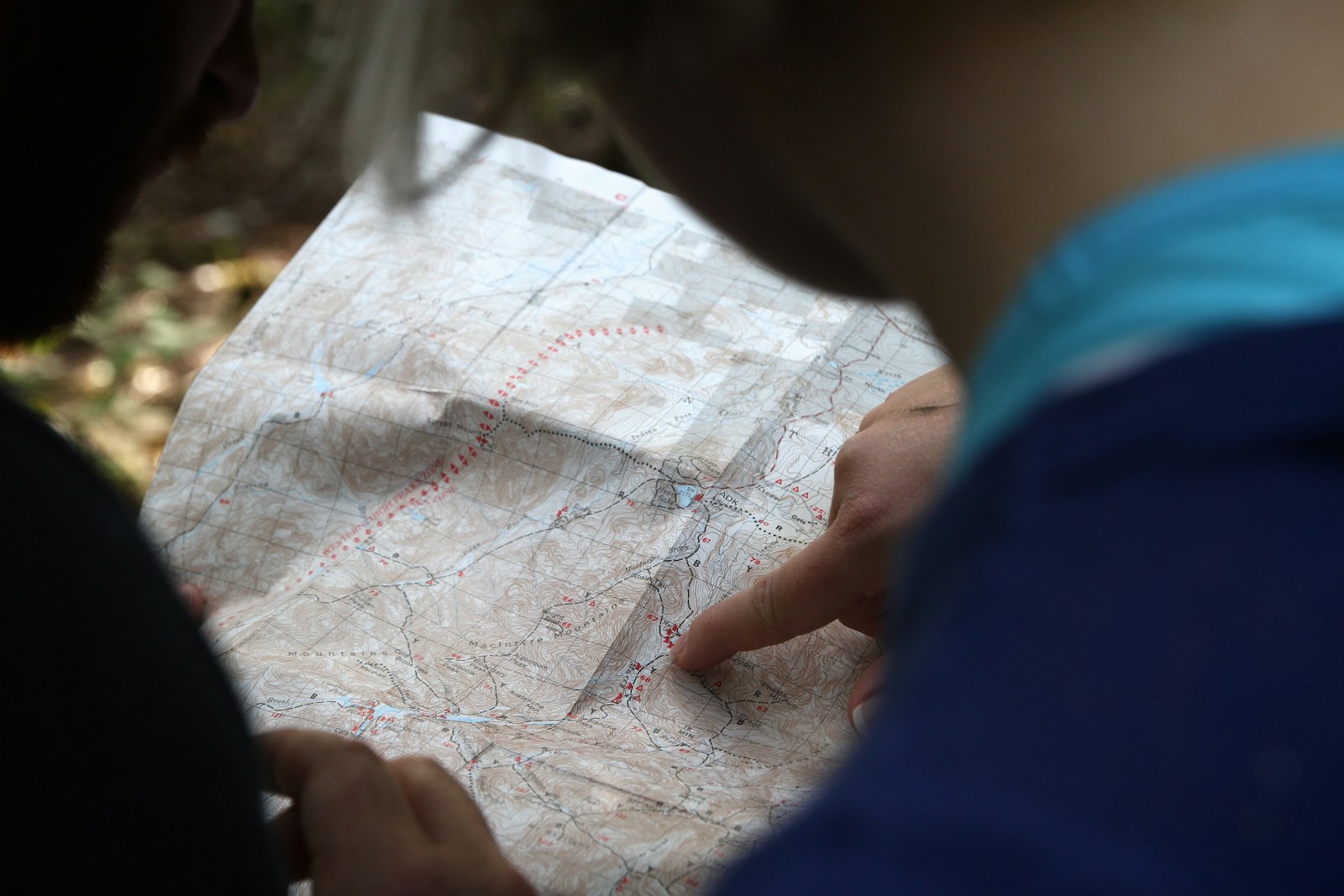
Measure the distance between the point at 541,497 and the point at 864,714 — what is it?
314mm

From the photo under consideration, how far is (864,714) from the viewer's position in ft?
2.36

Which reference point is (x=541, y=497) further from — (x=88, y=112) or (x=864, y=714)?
(x=88, y=112)

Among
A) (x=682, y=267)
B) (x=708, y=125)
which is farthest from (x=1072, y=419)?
(x=682, y=267)

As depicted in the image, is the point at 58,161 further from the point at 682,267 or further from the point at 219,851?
the point at 682,267

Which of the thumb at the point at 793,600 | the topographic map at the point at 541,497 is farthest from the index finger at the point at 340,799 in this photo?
the thumb at the point at 793,600

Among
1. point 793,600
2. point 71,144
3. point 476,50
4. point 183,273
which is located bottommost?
point 183,273

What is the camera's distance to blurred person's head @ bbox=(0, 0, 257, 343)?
0.53 m

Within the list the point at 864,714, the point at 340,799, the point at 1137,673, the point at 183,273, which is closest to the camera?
the point at 1137,673

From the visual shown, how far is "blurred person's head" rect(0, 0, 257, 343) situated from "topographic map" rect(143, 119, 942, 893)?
0.11 meters

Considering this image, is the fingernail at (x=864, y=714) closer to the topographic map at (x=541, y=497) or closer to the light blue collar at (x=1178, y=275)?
the topographic map at (x=541, y=497)

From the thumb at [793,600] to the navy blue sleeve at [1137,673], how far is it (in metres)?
0.48

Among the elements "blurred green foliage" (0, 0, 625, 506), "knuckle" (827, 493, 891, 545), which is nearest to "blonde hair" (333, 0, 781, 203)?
"knuckle" (827, 493, 891, 545)

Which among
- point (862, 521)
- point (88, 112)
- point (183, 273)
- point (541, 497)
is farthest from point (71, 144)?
point (183, 273)

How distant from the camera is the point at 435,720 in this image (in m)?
0.74
